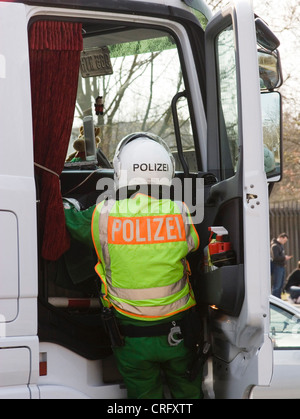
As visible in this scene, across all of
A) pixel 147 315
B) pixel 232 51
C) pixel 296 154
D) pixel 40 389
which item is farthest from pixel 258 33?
pixel 296 154

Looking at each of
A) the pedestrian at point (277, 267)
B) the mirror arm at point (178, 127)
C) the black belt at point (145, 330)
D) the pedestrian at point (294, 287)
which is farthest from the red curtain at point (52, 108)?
the pedestrian at point (277, 267)

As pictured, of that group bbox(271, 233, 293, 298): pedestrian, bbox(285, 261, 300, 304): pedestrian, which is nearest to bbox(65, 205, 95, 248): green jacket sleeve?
bbox(285, 261, 300, 304): pedestrian

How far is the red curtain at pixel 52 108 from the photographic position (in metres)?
3.53

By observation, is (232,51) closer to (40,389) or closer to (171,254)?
(171,254)

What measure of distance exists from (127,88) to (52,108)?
3.14ft

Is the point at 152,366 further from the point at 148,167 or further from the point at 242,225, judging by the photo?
the point at 148,167

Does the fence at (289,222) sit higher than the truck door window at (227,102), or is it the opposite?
the truck door window at (227,102)

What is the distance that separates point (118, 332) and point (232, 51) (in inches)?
59.7

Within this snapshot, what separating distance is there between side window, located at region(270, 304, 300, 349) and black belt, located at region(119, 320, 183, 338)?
200cm

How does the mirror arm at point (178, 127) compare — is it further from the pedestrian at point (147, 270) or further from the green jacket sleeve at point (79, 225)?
the green jacket sleeve at point (79, 225)

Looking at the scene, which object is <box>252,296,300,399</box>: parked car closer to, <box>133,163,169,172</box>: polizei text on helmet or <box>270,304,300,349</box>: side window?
<box>270,304,300,349</box>: side window

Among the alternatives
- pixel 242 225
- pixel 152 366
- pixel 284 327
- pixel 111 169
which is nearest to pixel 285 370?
pixel 284 327

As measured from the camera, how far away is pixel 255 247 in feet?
10.7

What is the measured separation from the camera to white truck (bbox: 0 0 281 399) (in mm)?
3240
